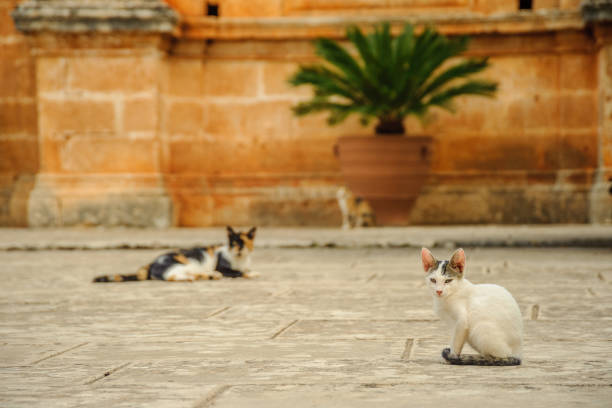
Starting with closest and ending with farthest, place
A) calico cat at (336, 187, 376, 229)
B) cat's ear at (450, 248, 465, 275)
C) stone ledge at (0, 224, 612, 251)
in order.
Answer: cat's ear at (450, 248, 465, 275)
stone ledge at (0, 224, 612, 251)
calico cat at (336, 187, 376, 229)

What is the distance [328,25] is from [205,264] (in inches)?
240

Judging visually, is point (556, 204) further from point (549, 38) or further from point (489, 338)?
point (489, 338)

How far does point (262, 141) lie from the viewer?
12273 mm

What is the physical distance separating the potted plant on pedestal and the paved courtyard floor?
3708mm

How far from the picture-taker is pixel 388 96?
10.5 meters

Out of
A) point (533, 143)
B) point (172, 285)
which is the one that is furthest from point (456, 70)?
point (172, 285)

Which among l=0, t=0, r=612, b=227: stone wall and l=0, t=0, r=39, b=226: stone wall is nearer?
l=0, t=0, r=612, b=227: stone wall

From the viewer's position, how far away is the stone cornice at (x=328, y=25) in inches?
462

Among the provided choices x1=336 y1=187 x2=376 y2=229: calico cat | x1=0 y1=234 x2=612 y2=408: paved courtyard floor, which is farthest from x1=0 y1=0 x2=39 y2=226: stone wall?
x1=0 y1=234 x2=612 y2=408: paved courtyard floor

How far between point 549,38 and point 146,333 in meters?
9.03

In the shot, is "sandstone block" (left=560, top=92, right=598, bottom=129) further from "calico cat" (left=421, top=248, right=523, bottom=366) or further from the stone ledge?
"calico cat" (left=421, top=248, right=523, bottom=366)

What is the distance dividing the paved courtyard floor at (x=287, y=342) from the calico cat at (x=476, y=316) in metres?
0.06

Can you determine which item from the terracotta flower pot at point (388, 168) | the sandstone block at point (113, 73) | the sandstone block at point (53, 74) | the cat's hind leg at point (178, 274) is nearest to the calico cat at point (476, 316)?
the cat's hind leg at point (178, 274)

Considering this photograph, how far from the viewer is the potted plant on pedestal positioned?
10.5m
